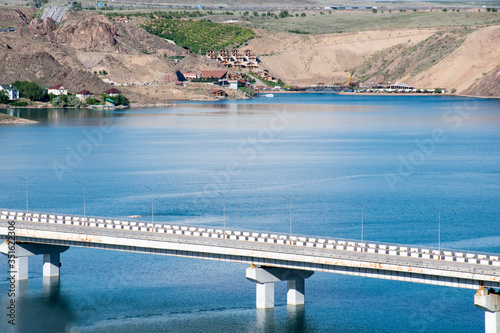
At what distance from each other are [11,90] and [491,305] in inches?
6245

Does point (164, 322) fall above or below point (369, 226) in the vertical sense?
below

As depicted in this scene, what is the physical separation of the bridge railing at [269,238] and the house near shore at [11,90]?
133832 mm

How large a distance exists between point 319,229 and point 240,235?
16.5m

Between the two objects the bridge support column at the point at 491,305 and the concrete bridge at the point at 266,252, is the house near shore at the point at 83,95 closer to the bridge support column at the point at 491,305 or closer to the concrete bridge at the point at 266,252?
the concrete bridge at the point at 266,252

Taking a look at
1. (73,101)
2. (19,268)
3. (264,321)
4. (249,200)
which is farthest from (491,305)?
(73,101)

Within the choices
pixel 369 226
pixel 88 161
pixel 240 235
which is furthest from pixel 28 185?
pixel 240 235

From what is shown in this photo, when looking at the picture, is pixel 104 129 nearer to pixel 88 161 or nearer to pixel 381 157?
pixel 88 161

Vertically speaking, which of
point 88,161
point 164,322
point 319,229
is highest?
point 88,161

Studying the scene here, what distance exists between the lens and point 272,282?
47688 mm

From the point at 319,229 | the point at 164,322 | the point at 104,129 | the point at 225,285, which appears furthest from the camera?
the point at 104,129

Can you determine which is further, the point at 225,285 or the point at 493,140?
the point at 493,140

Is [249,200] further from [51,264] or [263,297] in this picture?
[263,297]

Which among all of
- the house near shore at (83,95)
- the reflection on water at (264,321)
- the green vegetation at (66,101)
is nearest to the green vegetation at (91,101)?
the house near shore at (83,95)

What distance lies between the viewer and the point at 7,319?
4691 centimetres
